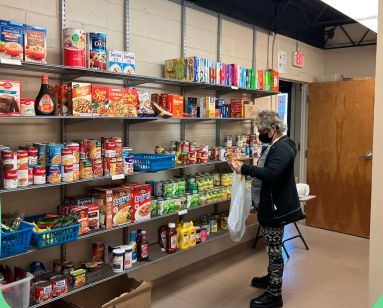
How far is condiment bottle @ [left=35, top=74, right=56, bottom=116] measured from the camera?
242 centimetres

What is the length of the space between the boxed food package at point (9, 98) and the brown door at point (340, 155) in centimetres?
459

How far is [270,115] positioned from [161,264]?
1752mm

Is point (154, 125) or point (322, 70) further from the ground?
point (322, 70)

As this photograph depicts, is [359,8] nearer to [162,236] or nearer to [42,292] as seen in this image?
[162,236]

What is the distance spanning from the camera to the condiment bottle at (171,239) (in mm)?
3389

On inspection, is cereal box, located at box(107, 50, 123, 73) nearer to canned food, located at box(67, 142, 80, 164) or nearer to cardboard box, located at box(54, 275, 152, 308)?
canned food, located at box(67, 142, 80, 164)

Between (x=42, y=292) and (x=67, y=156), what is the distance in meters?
0.88

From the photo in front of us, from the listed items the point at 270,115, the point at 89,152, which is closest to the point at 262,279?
the point at 270,115

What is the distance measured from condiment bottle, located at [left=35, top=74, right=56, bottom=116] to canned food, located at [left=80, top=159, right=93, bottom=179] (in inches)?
17.0

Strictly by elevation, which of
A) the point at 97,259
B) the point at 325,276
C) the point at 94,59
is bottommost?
the point at 325,276

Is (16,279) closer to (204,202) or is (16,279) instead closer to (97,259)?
(97,259)

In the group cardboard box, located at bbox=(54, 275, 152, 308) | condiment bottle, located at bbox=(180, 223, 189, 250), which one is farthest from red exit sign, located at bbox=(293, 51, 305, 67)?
cardboard box, located at bbox=(54, 275, 152, 308)

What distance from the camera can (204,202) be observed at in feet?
12.5

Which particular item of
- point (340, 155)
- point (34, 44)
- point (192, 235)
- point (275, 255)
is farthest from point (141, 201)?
point (340, 155)
